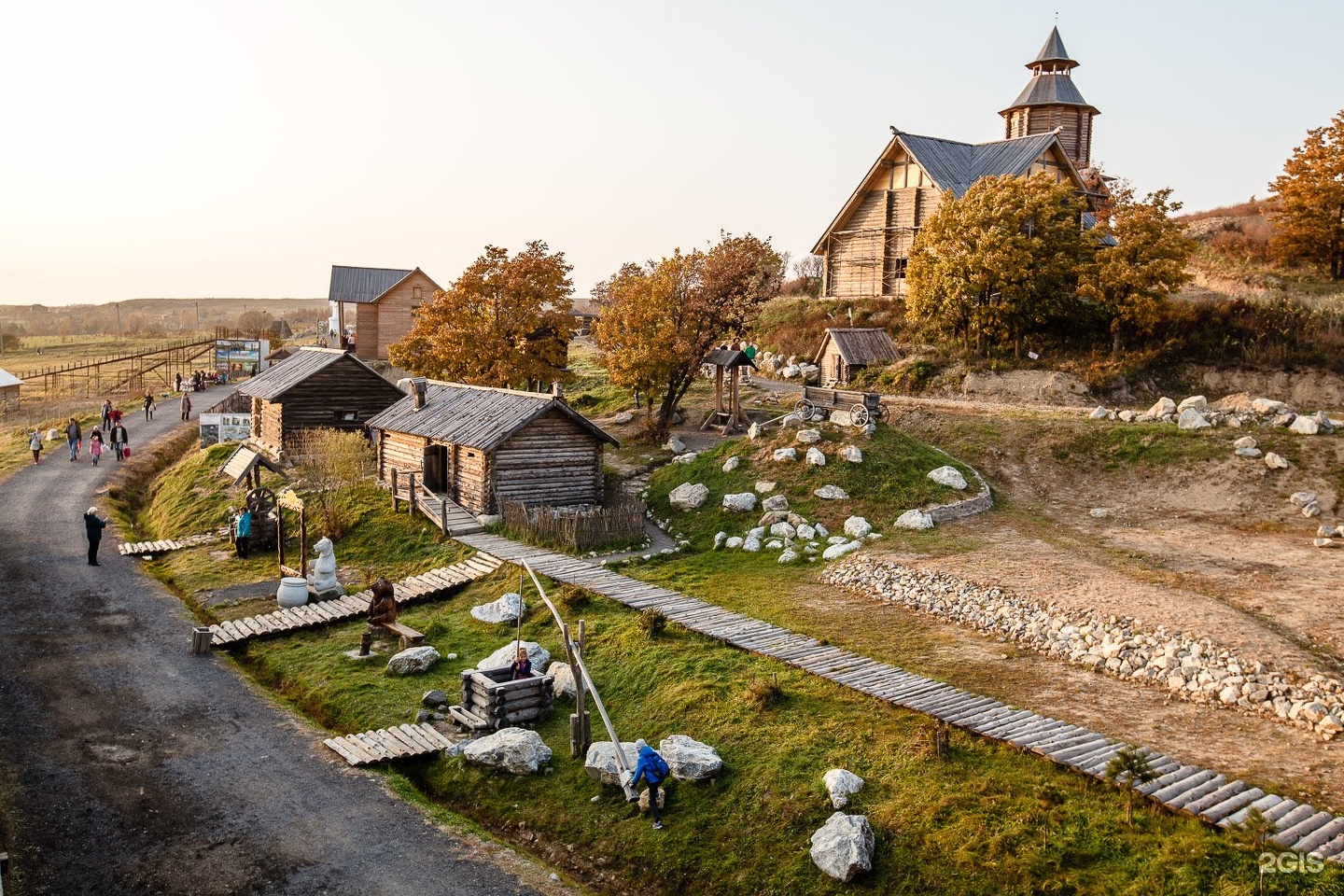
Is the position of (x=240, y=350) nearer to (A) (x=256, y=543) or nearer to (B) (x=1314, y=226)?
(A) (x=256, y=543)

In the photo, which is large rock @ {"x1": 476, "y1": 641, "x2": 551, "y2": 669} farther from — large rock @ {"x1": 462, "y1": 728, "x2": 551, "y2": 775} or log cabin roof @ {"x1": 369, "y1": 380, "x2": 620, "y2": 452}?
→ log cabin roof @ {"x1": 369, "y1": 380, "x2": 620, "y2": 452}

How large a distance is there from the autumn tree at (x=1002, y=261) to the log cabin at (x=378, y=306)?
36502 mm

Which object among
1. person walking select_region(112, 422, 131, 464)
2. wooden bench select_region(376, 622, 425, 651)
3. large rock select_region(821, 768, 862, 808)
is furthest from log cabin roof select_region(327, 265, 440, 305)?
large rock select_region(821, 768, 862, 808)

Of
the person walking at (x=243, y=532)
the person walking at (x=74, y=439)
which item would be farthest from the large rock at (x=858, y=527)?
the person walking at (x=74, y=439)

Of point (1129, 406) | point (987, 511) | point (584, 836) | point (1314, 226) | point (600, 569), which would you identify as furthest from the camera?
point (1314, 226)

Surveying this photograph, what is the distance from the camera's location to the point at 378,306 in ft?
219

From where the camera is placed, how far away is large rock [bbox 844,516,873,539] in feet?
84.5

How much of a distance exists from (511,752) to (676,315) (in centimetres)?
2539

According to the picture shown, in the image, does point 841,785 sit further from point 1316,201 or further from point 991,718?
point 1316,201

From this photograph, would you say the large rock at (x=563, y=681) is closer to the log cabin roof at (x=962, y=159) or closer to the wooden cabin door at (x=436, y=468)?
the wooden cabin door at (x=436, y=468)

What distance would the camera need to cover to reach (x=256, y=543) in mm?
29516

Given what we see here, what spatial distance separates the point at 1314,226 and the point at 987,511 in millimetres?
30357

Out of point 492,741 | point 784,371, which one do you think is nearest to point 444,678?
point 492,741

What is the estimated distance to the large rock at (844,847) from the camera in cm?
1243
